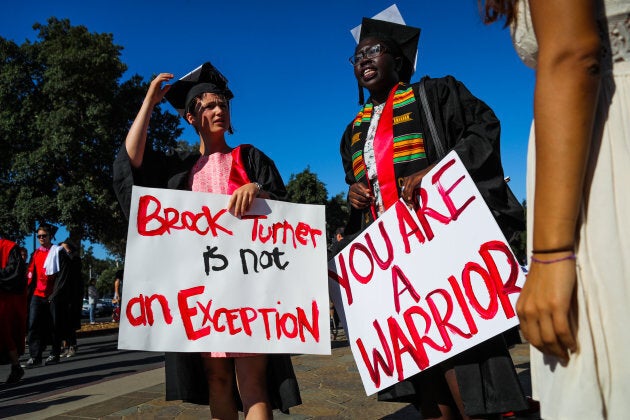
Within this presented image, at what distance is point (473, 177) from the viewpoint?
188 cm

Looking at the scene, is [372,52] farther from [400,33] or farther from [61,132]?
[61,132]

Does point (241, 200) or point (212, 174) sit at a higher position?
point (212, 174)

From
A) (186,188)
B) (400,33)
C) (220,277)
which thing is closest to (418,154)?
(400,33)

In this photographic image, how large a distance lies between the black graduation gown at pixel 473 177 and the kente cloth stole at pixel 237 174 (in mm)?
547

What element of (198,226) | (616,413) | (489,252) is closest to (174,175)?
(198,226)

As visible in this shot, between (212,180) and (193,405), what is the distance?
2504 millimetres

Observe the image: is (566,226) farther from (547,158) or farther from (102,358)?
(102,358)

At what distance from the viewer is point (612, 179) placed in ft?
2.94

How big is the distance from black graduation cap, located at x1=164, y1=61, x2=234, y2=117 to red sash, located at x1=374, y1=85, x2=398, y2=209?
0.85 meters

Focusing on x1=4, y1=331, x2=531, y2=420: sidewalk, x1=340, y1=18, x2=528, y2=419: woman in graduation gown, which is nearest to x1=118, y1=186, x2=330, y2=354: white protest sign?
x1=340, y1=18, x2=528, y2=419: woman in graduation gown

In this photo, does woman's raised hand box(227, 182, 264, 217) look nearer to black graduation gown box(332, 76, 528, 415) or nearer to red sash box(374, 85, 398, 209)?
black graduation gown box(332, 76, 528, 415)

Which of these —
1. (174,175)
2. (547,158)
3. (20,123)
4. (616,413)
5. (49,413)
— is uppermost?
(20,123)

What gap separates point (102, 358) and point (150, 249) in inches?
291

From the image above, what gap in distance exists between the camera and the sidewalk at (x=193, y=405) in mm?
3707
